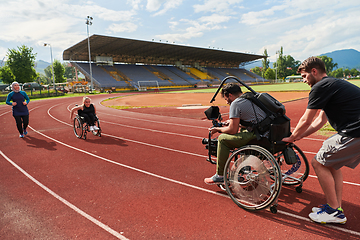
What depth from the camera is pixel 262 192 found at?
9.75 ft

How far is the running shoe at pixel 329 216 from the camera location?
2.58m

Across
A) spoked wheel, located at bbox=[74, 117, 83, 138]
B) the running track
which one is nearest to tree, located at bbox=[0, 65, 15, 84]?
spoked wheel, located at bbox=[74, 117, 83, 138]

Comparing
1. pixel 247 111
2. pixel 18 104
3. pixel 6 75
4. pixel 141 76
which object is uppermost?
pixel 6 75

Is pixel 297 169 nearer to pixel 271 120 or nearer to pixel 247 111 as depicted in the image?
pixel 271 120

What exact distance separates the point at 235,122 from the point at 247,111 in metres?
0.22

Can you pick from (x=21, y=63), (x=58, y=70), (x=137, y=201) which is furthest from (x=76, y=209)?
(x=58, y=70)

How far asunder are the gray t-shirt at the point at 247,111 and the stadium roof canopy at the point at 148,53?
43.0 metres

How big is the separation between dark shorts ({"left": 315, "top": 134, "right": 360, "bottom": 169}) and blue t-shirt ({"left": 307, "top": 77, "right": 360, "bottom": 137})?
8 cm

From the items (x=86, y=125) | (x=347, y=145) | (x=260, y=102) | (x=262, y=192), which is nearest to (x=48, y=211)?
(x=262, y=192)

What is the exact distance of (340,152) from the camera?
236 centimetres

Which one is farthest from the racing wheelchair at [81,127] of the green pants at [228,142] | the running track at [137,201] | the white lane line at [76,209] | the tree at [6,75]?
the tree at [6,75]

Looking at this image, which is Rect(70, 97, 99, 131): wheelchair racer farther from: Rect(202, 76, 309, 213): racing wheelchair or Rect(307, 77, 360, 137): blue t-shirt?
Rect(307, 77, 360, 137): blue t-shirt

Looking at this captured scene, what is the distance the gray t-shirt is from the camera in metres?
2.96

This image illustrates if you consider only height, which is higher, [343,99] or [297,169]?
[343,99]
